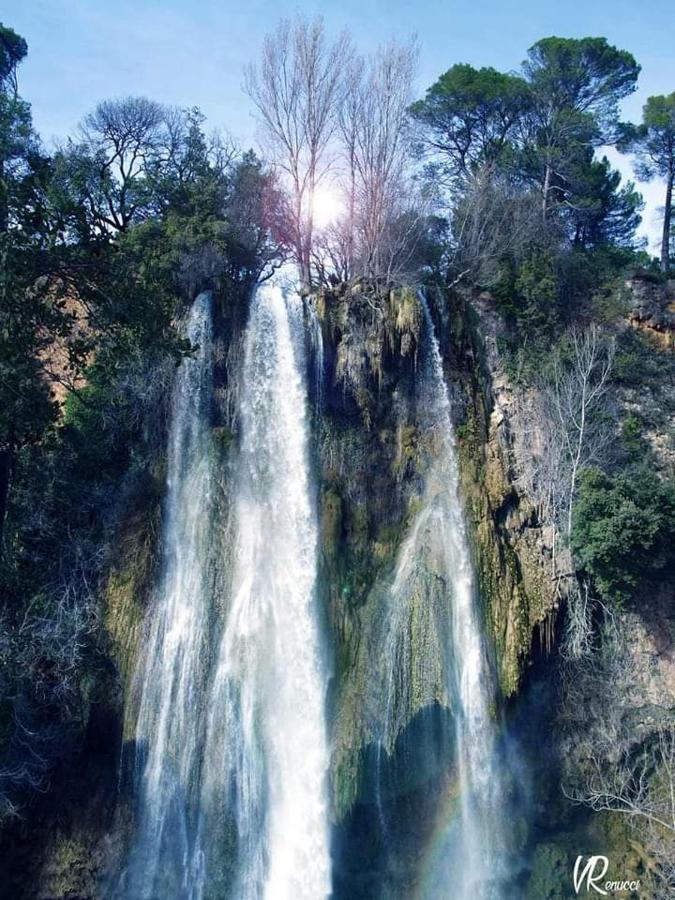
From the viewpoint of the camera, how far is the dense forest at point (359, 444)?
45.8ft

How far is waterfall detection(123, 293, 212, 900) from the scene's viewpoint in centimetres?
1439

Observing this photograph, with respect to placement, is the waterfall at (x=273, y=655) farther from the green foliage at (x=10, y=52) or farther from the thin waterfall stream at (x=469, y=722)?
the green foliage at (x=10, y=52)

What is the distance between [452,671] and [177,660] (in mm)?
5867

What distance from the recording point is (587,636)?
1678 centimetres

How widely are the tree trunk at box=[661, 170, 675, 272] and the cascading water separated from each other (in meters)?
13.4

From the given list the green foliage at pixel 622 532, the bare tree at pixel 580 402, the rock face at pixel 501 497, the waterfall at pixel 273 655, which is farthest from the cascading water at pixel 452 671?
the bare tree at pixel 580 402

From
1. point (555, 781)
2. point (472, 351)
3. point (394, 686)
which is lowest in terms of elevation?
point (555, 781)

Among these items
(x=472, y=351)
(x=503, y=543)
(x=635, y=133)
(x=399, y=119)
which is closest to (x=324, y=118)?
(x=399, y=119)

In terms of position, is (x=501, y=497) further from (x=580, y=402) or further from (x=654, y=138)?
(x=654, y=138)

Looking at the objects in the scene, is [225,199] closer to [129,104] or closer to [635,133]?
[129,104]

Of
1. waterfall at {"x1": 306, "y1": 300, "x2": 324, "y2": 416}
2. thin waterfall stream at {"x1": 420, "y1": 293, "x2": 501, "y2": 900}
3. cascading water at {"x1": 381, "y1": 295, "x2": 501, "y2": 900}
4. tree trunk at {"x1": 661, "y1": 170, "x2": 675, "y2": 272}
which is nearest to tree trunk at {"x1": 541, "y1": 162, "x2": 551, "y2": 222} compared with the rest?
tree trunk at {"x1": 661, "y1": 170, "x2": 675, "y2": 272}

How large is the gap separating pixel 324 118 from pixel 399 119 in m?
2.22

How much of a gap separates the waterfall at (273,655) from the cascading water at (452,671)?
6.03 ft

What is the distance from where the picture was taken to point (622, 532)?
1609cm
